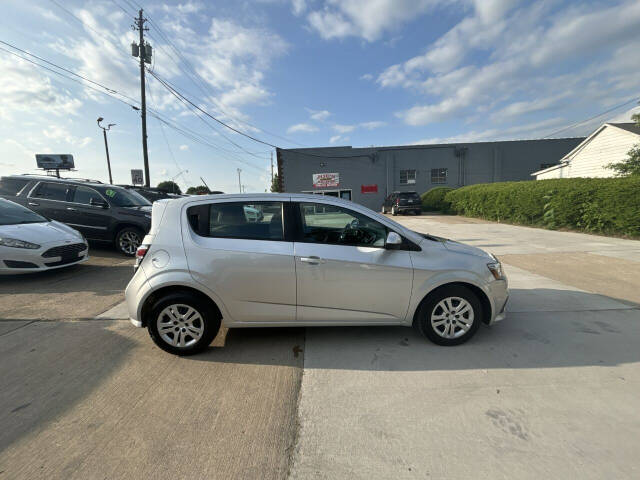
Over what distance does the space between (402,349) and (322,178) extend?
26.7 meters

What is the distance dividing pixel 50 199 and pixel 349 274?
848 centimetres

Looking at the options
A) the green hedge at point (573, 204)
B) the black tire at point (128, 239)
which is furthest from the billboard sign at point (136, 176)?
the green hedge at point (573, 204)

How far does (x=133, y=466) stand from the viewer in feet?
5.78

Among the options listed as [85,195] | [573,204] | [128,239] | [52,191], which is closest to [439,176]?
[573,204]

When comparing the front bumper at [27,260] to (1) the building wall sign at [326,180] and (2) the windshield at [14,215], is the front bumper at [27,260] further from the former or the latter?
(1) the building wall sign at [326,180]

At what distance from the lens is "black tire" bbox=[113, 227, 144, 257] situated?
7234 mm

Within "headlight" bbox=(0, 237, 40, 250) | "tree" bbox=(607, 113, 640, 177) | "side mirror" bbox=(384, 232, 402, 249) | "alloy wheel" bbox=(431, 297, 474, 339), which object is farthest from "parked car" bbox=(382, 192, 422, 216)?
"headlight" bbox=(0, 237, 40, 250)

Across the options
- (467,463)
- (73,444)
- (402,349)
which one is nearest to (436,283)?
(402,349)

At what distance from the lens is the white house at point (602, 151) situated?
16875mm

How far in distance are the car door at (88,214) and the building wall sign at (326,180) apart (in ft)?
73.9

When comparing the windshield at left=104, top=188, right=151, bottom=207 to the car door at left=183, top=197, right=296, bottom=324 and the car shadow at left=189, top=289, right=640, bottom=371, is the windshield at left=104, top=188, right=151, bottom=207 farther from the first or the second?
the car shadow at left=189, top=289, right=640, bottom=371

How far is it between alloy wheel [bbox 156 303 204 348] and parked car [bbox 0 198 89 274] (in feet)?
13.6

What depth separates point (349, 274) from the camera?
2.97m

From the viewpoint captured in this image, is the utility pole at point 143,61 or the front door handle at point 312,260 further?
the utility pole at point 143,61
